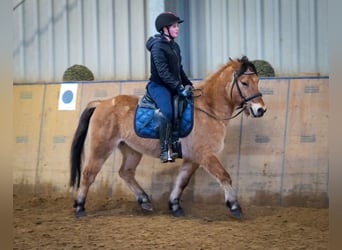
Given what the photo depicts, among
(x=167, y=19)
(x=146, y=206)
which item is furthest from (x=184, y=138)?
(x=167, y=19)

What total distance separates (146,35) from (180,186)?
161 cm

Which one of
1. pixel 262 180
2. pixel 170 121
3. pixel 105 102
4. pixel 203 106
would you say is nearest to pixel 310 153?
pixel 262 180

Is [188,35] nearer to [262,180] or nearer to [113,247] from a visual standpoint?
[262,180]

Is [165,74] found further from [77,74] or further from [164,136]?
[77,74]

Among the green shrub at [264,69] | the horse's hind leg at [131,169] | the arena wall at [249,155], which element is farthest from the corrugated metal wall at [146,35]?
the horse's hind leg at [131,169]

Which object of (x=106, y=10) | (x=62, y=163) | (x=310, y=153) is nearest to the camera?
(x=310, y=153)

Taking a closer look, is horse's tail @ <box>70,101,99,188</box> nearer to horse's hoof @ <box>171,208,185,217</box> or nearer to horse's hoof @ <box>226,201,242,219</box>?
horse's hoof @ <box>171,208,185,217</box>

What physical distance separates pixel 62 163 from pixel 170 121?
130 centimetres

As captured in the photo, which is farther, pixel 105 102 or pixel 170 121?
pixel 105 102

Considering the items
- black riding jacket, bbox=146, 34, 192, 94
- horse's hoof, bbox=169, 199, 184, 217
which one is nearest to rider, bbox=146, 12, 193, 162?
black riding jacket, bbox=146, 34, 192, 94

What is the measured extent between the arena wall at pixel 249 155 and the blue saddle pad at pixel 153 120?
52cm

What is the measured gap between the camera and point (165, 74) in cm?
309

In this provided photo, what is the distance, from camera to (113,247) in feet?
8.32

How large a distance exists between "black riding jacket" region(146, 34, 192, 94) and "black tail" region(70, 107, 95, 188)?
2.11ft
